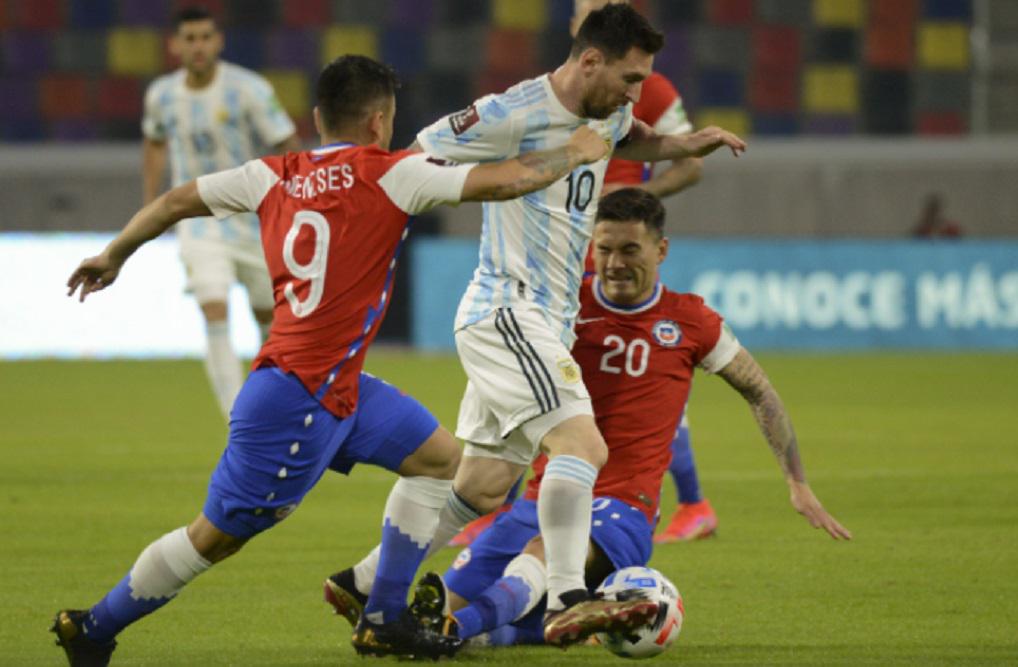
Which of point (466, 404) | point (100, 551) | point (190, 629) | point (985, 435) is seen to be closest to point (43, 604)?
point (190, 629)

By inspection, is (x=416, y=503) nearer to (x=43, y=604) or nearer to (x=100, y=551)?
(x=43, y=604)

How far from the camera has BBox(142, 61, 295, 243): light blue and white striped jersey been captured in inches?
392

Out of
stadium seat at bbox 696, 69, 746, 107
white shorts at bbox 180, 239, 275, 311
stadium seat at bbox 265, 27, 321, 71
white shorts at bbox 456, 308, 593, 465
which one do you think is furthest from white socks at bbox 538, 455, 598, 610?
stadium seat at bbox 265, 27, 321, 71

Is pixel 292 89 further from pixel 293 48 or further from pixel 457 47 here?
pixel 457 47

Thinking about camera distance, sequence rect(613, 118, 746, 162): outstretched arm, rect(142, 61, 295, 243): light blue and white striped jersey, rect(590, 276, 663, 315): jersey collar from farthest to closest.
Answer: rect(142, 61, 295, 243): light blue and white striped jersey < rect(590, 276, 663, 315): jersey collar < rect(613, 118, 746, 162): outstretched arm

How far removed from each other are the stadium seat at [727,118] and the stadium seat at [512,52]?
1.94 metres

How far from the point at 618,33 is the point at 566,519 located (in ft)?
4.34

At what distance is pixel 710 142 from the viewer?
5488 mm

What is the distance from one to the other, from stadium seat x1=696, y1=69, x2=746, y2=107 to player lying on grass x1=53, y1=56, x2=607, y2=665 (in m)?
16.6

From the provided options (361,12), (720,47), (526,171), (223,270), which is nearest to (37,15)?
(361,12)

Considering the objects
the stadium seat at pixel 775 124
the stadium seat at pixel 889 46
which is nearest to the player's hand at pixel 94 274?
the stadium seat at pixel 775 124

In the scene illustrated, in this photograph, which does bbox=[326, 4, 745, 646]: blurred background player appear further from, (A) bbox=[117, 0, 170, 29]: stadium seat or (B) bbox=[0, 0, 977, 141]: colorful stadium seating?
(A) bbox=[117, 0, 170, 29]: stadium seat

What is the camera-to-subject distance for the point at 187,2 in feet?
68.7

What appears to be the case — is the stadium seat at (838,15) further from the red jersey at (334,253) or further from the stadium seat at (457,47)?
the red jersey at (334,253)
